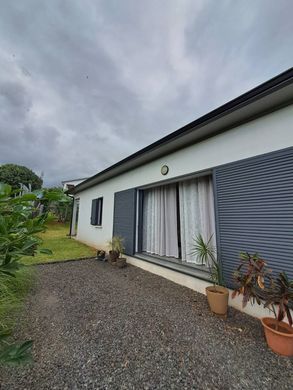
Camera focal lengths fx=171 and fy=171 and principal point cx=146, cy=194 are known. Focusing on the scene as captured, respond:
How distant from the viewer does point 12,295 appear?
2.69m

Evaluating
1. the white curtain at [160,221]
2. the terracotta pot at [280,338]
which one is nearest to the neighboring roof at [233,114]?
the white curtain at [160,221]

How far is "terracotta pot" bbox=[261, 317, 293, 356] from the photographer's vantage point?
177 cm

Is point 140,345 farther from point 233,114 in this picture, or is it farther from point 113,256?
point 233,114

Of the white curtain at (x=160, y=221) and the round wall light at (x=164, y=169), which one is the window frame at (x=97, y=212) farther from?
the round wall light at (x=164, y=169)

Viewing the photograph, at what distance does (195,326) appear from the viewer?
224 centimetres

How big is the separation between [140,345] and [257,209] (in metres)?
2.31

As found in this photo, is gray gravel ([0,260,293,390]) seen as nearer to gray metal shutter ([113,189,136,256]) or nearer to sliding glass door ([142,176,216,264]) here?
sliding glass door ([142,176,216,264])

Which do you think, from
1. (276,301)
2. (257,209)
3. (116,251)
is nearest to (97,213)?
(116,251)

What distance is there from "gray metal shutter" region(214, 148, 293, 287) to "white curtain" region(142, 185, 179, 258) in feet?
5.13

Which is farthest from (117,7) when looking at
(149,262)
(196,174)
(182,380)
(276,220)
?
(182,380)

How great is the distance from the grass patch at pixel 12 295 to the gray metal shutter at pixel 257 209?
2.81m

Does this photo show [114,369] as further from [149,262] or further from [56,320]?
[149,262]

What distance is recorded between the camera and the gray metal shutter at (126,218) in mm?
5031

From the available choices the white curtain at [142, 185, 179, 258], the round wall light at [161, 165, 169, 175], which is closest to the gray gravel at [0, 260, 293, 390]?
the white curtain at [142, 185, 179, 258]
